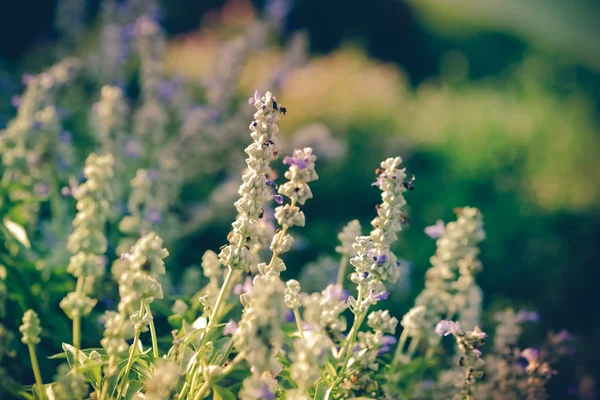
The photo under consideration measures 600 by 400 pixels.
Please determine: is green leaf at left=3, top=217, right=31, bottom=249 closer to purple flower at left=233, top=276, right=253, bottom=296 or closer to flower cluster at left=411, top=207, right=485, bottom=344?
purple flower at left=233, top=276, right=253, bottom=296

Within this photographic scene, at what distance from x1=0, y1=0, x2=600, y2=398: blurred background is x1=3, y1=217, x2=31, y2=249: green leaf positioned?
42.0 inches

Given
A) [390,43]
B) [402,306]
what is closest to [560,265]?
[402,306]

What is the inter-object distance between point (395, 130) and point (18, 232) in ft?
19.7

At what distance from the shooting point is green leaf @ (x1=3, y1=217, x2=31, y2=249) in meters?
2.90

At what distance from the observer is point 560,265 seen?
5.47m

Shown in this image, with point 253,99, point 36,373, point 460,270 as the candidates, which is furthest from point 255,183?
point 460,270

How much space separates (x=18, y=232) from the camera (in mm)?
2961

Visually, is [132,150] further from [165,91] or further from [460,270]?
[460,270]

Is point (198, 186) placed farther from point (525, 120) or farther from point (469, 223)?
point (525, 120)

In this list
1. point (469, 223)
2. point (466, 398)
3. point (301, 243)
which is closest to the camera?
point (466, 398)

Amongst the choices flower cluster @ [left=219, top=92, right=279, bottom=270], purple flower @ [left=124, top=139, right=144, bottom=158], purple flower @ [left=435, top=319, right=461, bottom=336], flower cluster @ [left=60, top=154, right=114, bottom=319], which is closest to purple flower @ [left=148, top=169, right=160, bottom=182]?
purple flower @ [left=124, top=139, right=144, bottom=158]

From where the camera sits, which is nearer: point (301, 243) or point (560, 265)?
point (301, 243)

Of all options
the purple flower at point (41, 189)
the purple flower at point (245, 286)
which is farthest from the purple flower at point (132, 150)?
the purple flower at point (245, 286)

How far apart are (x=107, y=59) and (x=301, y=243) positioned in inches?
106
